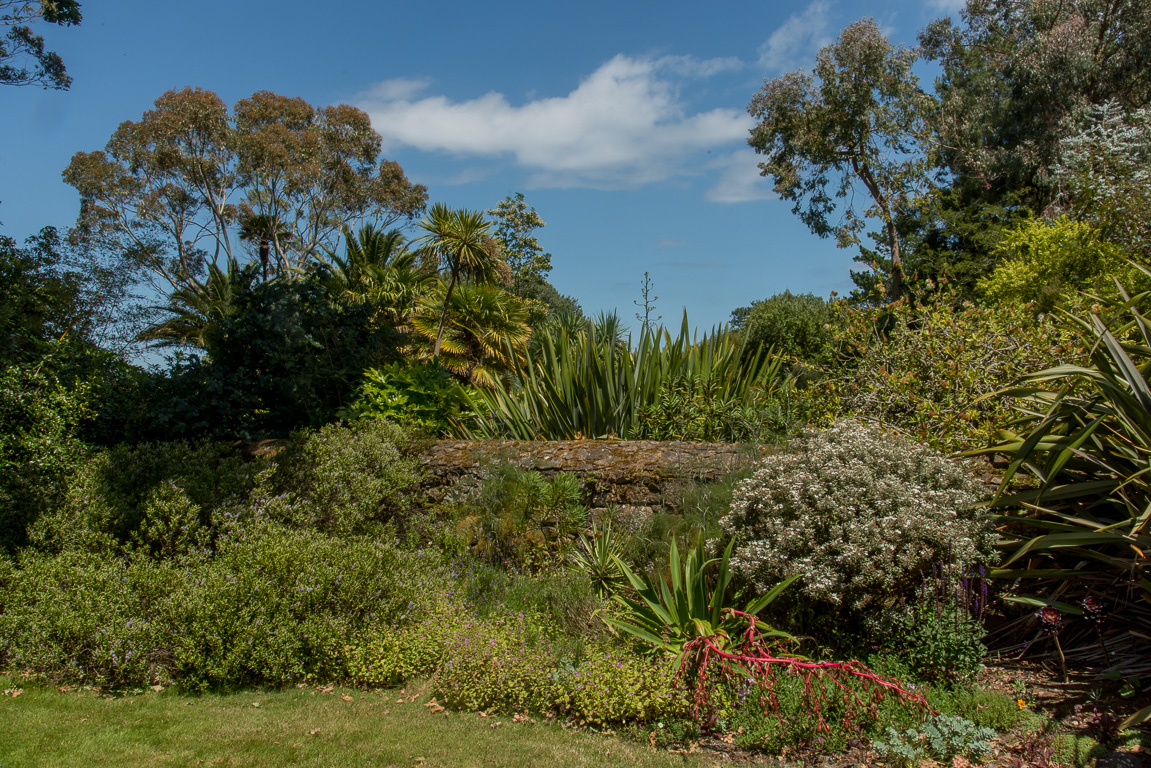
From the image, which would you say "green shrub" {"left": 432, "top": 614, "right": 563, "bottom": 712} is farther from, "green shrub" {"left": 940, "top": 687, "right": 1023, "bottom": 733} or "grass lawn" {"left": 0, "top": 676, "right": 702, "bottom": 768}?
"green shrub" {"left": 940, "top": 687, "right": 1023, "bottom": 733}

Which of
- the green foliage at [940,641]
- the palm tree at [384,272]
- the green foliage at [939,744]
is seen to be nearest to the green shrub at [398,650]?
the green foliage at [939,744]

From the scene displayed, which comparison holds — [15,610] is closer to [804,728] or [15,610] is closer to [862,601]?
[804,728]

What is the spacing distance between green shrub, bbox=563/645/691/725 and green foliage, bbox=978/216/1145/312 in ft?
28.4

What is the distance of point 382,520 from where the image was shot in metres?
6.88

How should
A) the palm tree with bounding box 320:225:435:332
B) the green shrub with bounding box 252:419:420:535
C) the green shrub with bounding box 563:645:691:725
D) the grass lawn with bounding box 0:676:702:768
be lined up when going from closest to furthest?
the grass lawn with bounding box 0:676:702:768, the green shrub with bounding box 563:645:691:725, the green shrub with bounding box 252:419:420:535, the palm tree with bounding box 320:225:435:332

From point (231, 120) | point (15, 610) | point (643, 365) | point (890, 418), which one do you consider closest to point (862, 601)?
point (890, 418)

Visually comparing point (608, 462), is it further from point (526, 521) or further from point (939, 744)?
point (939, 744)

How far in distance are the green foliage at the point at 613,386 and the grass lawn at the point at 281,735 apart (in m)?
3.80

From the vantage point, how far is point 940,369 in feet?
20.6

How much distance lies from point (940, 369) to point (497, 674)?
4691mm

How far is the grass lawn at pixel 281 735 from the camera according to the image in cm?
352

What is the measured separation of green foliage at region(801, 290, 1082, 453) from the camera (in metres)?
5.90

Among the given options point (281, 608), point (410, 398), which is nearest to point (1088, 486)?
point (281, 608)

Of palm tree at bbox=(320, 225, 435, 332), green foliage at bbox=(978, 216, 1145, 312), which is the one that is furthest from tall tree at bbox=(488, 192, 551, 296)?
green foliage at bbox=(978, 216, 1145, 312)
